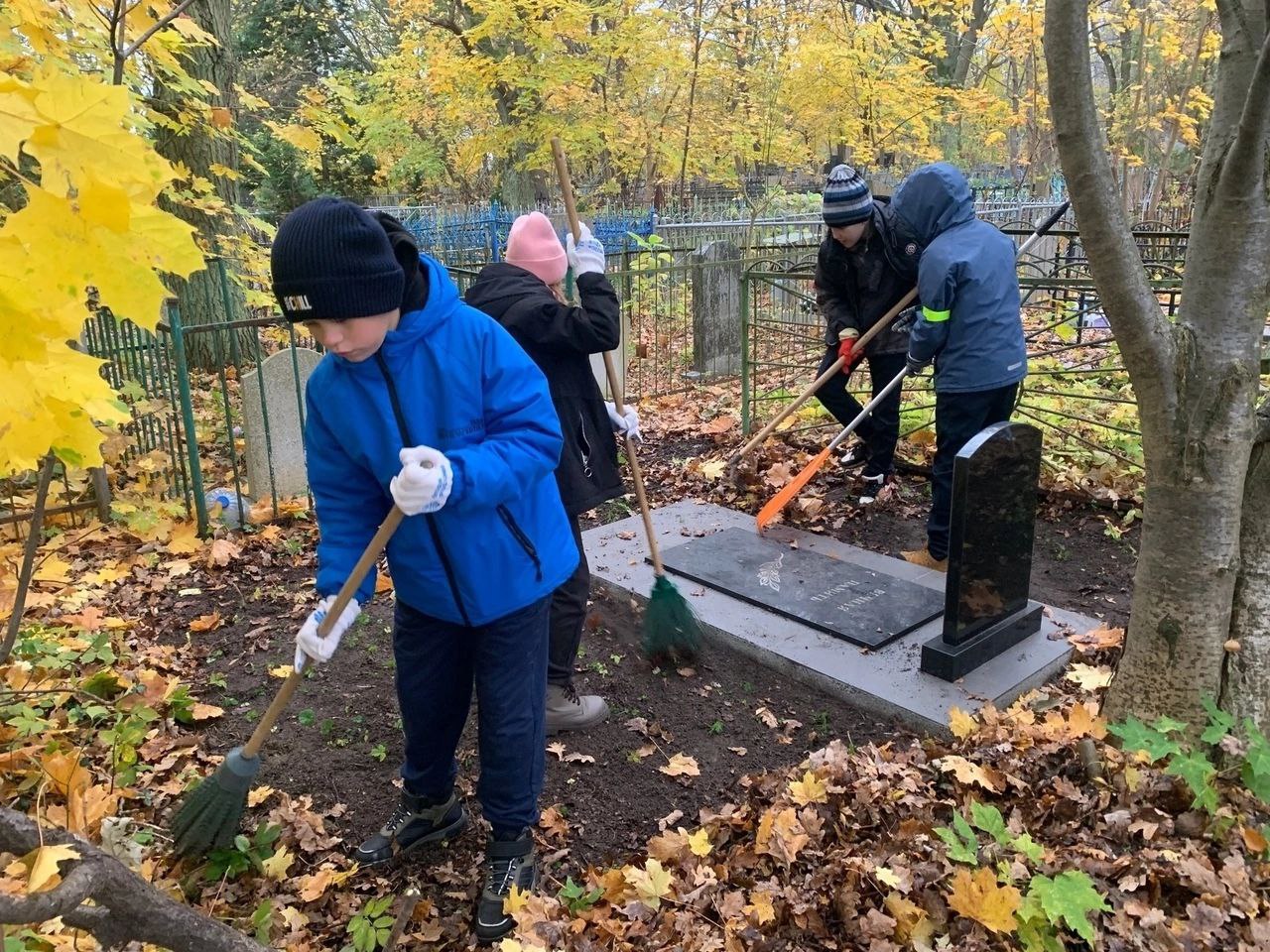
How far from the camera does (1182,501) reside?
2.76 meters

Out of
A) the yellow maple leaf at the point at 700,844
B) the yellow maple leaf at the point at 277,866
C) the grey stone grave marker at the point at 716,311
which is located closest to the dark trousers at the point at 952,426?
the yellow maple leaf at the point at 700,844

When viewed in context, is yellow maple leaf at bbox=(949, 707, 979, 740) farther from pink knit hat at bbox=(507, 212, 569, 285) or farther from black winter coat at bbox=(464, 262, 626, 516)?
pink knit hat at bbox=(507, 212, 569, 285)

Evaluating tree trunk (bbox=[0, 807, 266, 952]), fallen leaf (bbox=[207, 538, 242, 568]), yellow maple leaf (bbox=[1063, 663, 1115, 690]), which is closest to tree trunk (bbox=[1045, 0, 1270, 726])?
yellow maple leaf (bbox=[1063, 663, 1115, 690])

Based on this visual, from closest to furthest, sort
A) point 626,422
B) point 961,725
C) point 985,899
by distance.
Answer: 1. point 985,899
2. point 961,725
3. point 626,422

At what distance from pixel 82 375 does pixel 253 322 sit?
4062 mm

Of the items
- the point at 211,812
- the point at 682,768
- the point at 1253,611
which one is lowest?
the point at 682,768

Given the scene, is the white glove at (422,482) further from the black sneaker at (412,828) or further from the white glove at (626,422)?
the white glove at (626,422)

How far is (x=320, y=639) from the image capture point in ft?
8.11

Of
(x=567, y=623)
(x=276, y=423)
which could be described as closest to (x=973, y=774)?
(x=567, y=623)

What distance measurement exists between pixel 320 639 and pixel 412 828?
2.66 feet

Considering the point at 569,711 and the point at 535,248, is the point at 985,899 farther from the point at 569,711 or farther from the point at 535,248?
the point at 535,248

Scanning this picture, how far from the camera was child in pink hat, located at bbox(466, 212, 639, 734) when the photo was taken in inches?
128

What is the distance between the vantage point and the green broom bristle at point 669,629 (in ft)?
13.0

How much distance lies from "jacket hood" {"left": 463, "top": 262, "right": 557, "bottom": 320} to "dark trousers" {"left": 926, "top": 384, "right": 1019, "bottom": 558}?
2.38 m
